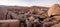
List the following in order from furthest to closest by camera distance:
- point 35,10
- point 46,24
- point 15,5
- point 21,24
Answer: point 15,5 < point 35,10 < point 21,24 < point 46,24

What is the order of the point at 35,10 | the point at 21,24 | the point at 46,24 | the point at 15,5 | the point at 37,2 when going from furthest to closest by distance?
the point at 37,2 < the point at 15,5 < the point at 35,10 < the point at 21,24 < the point at 46,24

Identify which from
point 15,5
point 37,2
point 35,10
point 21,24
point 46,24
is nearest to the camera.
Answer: point 46,24

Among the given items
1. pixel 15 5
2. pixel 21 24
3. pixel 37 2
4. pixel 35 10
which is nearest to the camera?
pixel 21 24

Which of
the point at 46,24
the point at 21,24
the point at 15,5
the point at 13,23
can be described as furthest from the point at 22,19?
the point at 15,5

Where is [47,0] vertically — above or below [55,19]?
above

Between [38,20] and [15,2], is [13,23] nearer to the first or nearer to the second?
[38,20]

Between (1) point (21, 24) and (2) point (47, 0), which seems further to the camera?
(2) point (47, 0)

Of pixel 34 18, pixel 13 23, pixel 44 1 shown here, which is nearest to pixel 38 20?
pixel 34 18

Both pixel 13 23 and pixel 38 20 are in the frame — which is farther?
pixel 38 20

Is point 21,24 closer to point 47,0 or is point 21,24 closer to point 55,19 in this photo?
point 55,19
